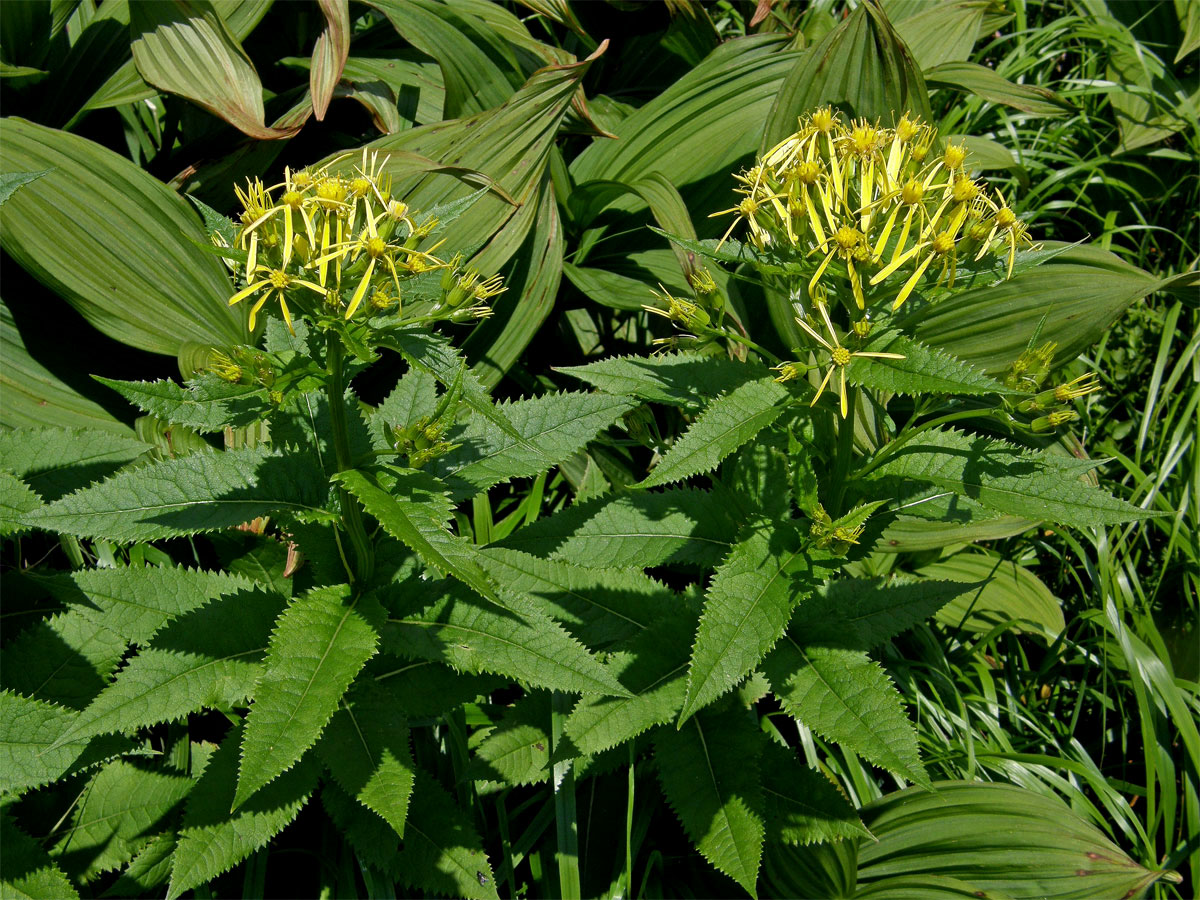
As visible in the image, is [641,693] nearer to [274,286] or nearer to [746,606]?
[746,606]

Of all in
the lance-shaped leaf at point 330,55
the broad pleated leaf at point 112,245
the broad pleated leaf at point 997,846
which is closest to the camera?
the broad pleated leaf at point 997,846

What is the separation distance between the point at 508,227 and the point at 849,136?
0.97 meters

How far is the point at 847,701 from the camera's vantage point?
156cm

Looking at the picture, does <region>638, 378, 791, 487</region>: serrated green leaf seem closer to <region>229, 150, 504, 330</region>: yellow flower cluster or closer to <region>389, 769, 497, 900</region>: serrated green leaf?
<region>229, 150, 504, 330</region>: yellow flower cluster

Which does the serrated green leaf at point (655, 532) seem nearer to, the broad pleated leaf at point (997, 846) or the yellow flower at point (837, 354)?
the yellow flower at point (837, 354)

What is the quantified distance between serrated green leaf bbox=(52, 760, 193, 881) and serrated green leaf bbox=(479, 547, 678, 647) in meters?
0.76

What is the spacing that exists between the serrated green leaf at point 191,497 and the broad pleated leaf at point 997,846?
135 cm

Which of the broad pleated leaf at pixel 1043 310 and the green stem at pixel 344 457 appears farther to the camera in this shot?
the broad pleated leaf at pixel 1043 310

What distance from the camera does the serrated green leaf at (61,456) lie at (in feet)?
6.23

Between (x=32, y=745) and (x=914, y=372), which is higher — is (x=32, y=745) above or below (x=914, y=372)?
below

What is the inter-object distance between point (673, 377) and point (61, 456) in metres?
1.28

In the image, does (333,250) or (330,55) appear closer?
(333,250)

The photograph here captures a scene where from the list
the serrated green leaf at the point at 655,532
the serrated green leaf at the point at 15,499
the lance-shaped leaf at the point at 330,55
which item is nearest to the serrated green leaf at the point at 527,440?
the serrated green leaf at the point at 655,532

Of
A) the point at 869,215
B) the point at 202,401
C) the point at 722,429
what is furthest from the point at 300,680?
the point at 869,215
